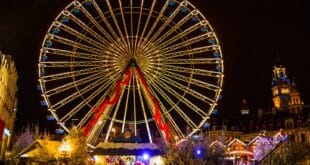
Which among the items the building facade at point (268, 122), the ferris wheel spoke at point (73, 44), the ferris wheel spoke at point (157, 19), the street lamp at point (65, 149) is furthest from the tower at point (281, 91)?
the street lamp at point (65, 149)

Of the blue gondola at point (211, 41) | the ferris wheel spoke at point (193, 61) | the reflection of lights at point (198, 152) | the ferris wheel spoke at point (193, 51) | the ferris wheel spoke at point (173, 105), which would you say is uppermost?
the blue gondola at point (211, 41)

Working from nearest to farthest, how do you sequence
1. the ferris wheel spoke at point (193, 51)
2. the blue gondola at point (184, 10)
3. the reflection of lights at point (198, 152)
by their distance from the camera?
the reflection of lights at point (198, 152) < the ferris wheel spoke at point (193, 51) < the blue gondola at point (184, 10)

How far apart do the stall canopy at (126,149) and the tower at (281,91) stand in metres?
104

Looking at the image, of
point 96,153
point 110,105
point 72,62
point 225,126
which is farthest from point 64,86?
point 225,126

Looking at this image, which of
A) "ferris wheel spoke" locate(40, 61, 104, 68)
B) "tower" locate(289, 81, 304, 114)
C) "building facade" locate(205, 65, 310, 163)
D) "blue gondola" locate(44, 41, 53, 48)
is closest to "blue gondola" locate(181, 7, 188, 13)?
"ferris wheel spoke" locate(40, 61, 104, 68)

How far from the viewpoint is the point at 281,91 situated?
5148 inches

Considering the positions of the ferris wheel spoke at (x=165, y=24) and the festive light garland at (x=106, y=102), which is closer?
the festive light garland at (x=106, y=102)

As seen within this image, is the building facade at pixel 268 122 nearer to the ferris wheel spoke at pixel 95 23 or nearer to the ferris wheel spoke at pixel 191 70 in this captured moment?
the ferris wheel spoke at pixel 191 70

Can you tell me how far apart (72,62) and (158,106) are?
8471 millimetres

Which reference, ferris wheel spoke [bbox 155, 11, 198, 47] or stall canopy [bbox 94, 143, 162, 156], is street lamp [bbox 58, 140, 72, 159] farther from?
ferris wheel spoke [bbox 155, 11, 198, 47]

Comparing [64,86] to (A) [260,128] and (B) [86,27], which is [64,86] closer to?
(B) [86,27]

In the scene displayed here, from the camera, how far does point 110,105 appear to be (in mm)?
31328

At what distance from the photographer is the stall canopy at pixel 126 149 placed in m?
29.8

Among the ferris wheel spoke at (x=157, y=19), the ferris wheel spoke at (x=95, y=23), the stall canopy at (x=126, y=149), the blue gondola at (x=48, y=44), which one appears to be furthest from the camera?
the ferris wheel spoke at (x=157, y=19)
